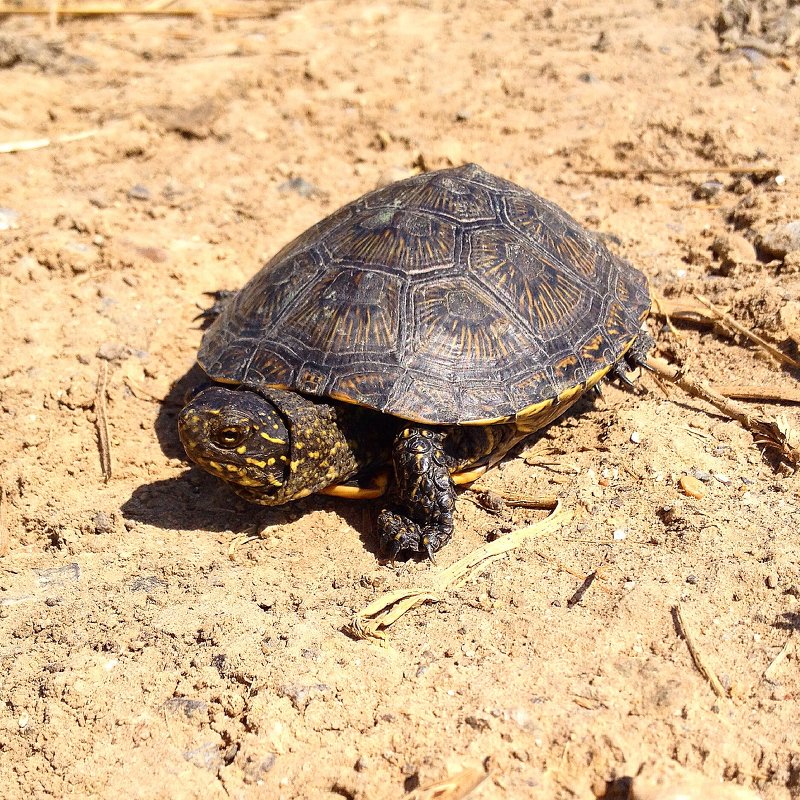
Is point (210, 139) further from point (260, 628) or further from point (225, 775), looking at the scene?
point (225, 775)

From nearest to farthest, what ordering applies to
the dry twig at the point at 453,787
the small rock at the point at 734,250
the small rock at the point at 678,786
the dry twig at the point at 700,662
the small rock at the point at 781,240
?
the small rock at the point at 678,786, the dry twig at the point at 453,787, the dry twig at the point at 700,662, the small rock at the point at 781,240, the small rock at the point at 734,250

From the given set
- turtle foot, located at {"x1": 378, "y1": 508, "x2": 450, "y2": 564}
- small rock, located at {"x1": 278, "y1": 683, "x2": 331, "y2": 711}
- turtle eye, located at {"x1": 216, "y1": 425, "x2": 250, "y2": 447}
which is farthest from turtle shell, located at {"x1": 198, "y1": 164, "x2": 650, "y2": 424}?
small rock, located at {"x1": 278, "y1": 683, "x2": 331, "y2": 711}

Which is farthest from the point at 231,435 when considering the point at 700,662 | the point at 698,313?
the point at 698,313

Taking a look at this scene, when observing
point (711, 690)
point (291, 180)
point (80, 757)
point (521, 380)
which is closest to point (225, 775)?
point (80, 757)

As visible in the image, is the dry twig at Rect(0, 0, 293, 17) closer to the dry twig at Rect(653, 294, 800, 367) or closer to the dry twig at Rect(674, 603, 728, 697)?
the dry twig at Rect(653, 294, 800, 367)

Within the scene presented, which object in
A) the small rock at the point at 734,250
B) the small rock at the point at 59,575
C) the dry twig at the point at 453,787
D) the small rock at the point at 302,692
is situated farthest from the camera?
the small rock at the point at 734,250

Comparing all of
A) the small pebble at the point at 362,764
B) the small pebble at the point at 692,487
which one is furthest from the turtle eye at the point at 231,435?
the small pebble at the point at 692,487

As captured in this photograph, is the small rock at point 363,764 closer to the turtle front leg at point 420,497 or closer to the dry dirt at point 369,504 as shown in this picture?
the dry dirt at point 369,504
